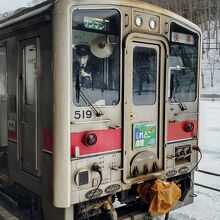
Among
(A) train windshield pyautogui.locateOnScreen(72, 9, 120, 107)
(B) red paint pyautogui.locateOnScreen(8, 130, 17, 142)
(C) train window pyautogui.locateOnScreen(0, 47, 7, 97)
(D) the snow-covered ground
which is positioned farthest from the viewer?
(D) the snow-covered ground

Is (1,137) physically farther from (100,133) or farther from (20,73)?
(100,133)

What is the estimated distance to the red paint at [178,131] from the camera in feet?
15.7

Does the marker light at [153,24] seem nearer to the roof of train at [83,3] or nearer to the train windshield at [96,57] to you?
the roof of train at [83,3]

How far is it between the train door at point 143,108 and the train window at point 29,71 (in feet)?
3.42

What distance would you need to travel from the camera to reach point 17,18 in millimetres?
4500

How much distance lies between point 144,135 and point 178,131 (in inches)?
26.7

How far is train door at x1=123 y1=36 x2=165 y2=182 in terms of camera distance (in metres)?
4.25

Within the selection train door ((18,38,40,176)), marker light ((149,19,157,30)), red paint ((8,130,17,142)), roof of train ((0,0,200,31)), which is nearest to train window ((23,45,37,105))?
train door ((18,38,40,176))

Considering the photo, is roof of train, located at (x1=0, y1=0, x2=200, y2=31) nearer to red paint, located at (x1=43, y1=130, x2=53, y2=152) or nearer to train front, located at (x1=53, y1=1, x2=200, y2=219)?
train front, located at (x1=53, y1=1, x2=200, y2=219)

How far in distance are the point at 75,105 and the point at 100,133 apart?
1.41 feet

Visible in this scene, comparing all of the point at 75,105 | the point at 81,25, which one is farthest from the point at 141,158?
the point at 81,25

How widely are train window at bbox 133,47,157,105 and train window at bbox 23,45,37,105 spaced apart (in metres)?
1.15

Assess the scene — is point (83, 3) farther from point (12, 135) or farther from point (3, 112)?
point (3, 112)

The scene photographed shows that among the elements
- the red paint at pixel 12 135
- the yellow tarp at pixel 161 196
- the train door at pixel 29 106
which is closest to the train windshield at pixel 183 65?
the yellow tarp at pixel 161 196
